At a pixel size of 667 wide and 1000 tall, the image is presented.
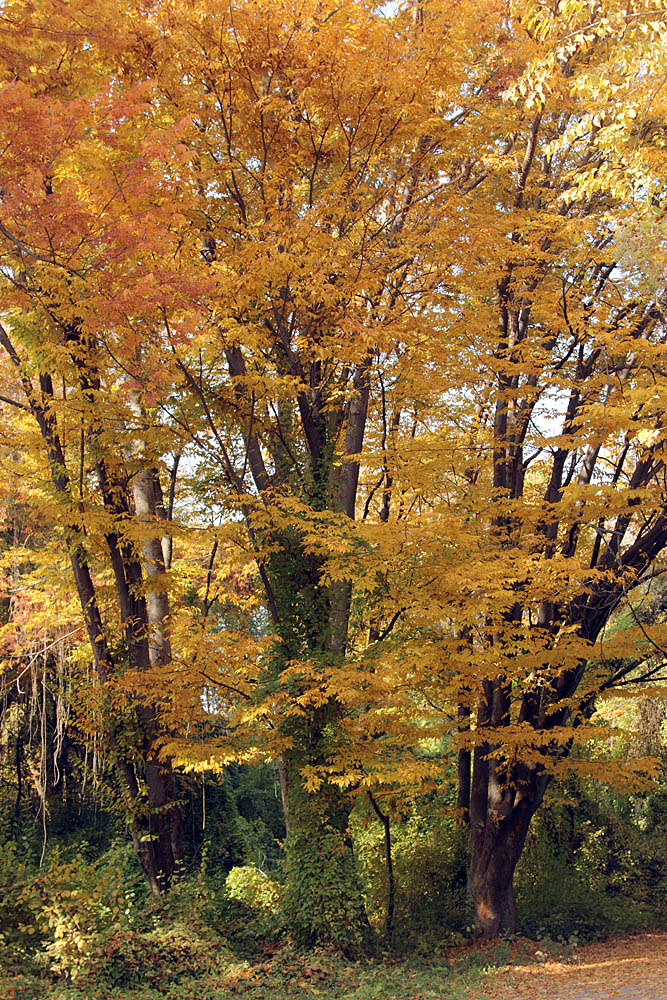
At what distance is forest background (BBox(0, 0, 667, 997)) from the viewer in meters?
7.74

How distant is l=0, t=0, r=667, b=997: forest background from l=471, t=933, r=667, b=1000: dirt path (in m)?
1.09

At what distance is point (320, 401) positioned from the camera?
10516 millimetres

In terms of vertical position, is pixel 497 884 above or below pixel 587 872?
above

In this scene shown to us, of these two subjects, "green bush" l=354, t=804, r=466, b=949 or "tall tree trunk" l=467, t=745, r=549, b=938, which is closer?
"tall tree trunk" l=467, t=745, r=549, b=938

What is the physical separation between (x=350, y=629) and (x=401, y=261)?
15.5 feet

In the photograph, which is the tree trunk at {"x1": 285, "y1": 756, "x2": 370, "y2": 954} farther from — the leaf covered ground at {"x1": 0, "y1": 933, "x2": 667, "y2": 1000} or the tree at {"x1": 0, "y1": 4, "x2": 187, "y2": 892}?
the tree at {"x1": 0, "y1": 4, "x2": 187, "y2": 892}

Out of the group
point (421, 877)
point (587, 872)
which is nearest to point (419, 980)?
point (421, 877)

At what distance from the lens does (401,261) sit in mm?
9859

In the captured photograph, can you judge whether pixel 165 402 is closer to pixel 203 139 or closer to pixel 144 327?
pixel 144 327

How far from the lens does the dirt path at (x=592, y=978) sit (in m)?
7.66

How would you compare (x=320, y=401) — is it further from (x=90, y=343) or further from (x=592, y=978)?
(x=592, y=978)

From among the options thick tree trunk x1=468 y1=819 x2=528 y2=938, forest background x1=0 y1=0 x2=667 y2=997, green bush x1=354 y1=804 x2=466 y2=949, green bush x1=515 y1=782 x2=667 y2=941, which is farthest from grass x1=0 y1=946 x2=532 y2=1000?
green bush x1=515 y1=782 x2=667 y2=941

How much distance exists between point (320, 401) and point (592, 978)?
23.8 ft

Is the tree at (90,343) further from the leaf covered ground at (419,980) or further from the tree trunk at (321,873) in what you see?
the leaf covered ground at (419,980)
